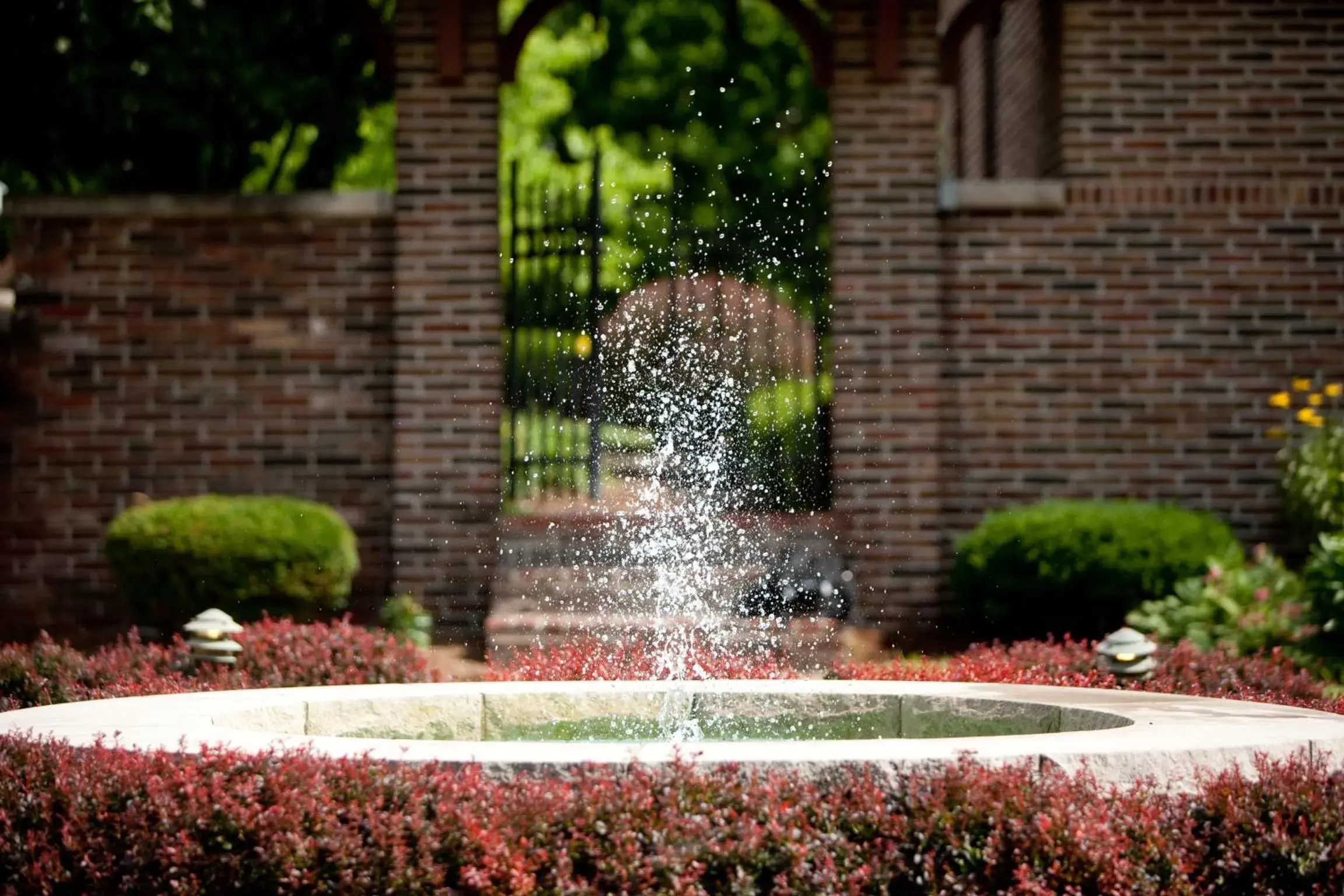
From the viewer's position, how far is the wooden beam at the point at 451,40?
37.2 feet

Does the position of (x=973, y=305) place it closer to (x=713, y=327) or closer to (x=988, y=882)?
(x=713, y=327)

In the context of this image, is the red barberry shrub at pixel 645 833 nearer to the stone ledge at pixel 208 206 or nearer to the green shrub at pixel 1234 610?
the green shrub at pixel 1234 610

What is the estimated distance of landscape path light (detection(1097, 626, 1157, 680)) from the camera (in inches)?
276

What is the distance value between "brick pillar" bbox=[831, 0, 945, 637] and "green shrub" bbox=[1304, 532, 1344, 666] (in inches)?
Result: 111

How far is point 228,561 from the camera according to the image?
407 inches

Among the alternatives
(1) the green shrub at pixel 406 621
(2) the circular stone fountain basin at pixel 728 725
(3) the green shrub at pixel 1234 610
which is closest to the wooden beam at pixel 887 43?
(3) the green shrub at pixel 1234 610

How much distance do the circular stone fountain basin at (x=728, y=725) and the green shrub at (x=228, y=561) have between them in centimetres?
434

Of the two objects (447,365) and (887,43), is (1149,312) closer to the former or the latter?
(887,43)

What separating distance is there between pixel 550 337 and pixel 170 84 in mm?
3345

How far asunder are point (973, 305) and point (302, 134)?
362 inches

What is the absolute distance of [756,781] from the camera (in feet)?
13.7

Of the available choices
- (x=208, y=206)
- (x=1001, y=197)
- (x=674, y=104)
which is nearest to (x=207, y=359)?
(x=208, y=206)

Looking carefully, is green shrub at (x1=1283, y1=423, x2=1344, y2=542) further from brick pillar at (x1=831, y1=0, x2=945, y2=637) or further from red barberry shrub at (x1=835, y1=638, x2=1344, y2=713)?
red barberry shrub at (x1=835, y1=638, x2=1344, y2=713)

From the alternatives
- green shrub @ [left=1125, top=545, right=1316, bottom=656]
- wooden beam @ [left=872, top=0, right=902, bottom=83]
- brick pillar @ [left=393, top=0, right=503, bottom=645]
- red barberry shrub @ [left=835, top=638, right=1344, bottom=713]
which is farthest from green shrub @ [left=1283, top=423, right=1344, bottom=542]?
brick pillar @ [left=393, top=0, right=503, bottom=645]
